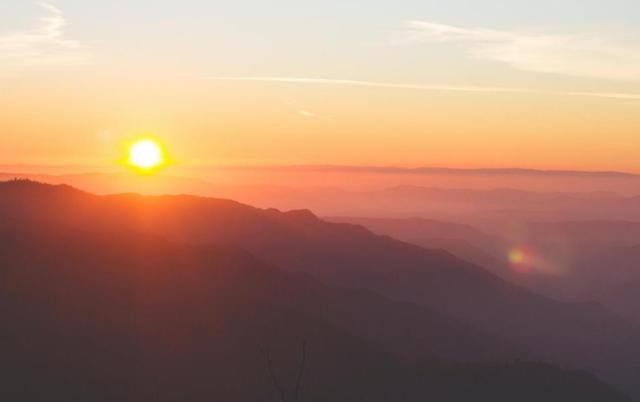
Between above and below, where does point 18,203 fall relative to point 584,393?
above

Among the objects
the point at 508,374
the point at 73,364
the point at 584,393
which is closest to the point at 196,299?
the point at 73,364

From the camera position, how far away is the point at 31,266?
131 metres

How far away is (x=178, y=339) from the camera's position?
126 metres

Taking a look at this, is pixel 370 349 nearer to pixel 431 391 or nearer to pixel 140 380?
pixel 431 391

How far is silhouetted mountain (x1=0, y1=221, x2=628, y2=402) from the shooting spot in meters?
109

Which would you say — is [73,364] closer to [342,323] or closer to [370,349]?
[370,349]

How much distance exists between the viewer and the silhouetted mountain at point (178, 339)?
10881 centimetres

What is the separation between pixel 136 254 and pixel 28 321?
39.3 m

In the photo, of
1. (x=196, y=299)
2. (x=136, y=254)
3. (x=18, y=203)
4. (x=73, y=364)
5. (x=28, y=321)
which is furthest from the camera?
(x=18, y=203)

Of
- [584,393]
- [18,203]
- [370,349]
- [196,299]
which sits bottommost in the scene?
[584,393]

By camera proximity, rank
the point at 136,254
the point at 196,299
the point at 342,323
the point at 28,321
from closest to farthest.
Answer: the point at 28,321 → the point at 196,299 → the point at 136,254 → the point at 342,323

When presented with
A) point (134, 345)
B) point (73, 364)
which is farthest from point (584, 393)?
point (73, 364)

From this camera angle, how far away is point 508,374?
165m

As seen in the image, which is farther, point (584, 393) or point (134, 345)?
point (584, 393)
